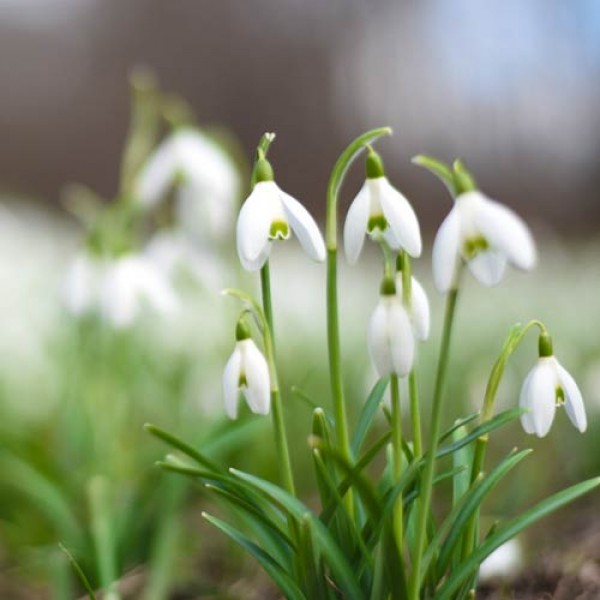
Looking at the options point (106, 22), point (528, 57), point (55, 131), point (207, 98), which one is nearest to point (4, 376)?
point (528, 57)

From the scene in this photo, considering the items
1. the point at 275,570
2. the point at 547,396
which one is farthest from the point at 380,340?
the point at 275,570

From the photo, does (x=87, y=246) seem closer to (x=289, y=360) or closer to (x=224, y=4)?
(x=289, y=360)

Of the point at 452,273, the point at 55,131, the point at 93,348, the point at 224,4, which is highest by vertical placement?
the point at 224,4

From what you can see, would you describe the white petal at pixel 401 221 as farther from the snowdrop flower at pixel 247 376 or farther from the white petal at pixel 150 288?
the white petal at pixel 150 288

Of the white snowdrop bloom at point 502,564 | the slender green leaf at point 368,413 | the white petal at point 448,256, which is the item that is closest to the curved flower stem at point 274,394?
the slender green leaf at point 368,413

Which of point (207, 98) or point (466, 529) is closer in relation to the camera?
point (466, 529)

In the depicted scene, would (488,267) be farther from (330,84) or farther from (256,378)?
(330,84)

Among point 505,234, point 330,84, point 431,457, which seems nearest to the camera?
point 505,234
